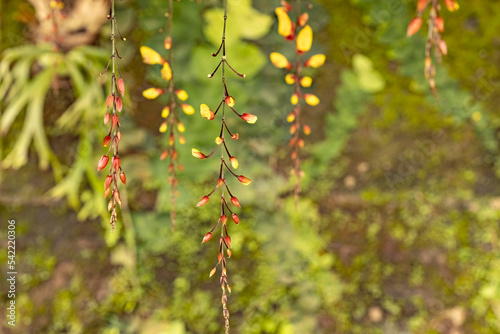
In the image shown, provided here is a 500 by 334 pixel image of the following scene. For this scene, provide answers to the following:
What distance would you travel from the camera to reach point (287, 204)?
185 cm

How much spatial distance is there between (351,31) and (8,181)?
1783mm

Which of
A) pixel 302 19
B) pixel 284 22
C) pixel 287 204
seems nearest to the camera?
pixel 284 22

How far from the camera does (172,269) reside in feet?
6.34

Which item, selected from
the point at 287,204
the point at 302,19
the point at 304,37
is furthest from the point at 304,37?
the point at 287,204

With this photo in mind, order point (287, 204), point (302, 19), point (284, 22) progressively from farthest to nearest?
point (287, 204), point (302, 19), point (284, 22)

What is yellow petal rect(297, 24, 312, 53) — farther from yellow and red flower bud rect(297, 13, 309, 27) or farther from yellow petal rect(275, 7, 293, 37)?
yellow and red flower bud rect(297, 13, 309, 27)

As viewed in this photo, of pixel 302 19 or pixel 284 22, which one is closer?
pixel 284 22

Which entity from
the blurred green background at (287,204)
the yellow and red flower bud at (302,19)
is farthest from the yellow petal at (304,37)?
the blurred green background at (287,204)

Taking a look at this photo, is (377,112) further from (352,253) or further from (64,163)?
(64,163)

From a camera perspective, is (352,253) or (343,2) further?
(352,253)

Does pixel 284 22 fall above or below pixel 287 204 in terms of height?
above

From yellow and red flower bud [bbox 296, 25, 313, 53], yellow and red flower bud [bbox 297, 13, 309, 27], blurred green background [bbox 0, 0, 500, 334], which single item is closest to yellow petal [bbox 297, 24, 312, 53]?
yellow and red flower bud [bbox 296, 25, 313, 53]

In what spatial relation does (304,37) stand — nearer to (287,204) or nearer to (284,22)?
(284,22)

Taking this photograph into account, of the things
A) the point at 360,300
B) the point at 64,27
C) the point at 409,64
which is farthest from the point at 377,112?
the point at 64,27
